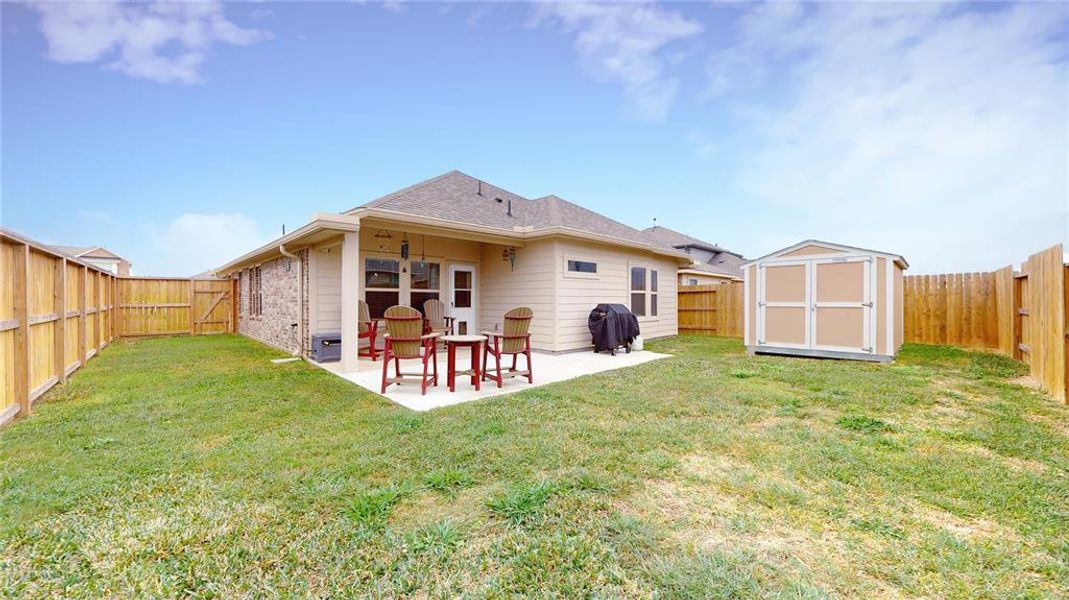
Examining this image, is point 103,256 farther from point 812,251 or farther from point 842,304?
point 842,304

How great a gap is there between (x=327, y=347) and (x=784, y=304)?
892cm

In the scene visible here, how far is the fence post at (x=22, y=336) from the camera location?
168 inches

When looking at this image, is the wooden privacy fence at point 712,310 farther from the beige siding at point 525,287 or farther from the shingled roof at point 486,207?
the beige siding at point 525,287

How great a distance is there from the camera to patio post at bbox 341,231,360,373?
652 cm

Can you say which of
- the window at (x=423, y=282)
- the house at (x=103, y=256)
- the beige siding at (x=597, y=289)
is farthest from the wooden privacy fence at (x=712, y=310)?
the house at (x=103, y=256)

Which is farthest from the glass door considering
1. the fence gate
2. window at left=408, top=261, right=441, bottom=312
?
the fence gate

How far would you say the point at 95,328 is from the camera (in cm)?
880

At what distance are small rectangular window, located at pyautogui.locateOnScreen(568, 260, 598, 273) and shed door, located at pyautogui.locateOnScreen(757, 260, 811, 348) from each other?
3.49 m

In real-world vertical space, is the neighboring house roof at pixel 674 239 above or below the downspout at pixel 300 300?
above

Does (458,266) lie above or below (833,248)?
below

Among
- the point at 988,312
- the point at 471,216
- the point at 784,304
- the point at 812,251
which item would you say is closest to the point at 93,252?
the point at 471,216

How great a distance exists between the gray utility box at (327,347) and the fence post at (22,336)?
3570 mm

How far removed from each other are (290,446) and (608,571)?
273 centimetres

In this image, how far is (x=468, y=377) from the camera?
21.4 feet
